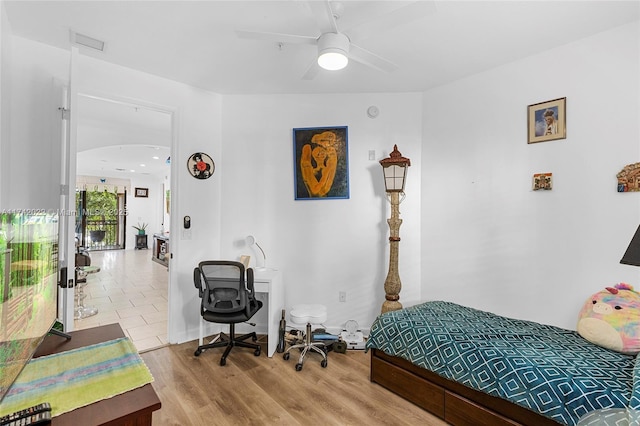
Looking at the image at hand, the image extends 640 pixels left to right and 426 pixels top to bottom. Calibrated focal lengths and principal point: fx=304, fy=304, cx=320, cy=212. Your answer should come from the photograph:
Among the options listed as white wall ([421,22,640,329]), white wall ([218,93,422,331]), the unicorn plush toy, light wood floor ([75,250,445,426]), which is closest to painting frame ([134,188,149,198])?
light wood floor ([75,250,445,426])

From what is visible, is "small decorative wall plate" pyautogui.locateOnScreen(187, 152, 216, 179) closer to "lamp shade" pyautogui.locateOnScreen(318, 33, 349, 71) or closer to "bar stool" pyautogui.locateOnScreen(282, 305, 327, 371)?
"bar stool" pyautogui.locateOnScreen(282, 305, 327, 371)

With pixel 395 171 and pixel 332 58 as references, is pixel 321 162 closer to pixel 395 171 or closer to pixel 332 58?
pixel 395 171

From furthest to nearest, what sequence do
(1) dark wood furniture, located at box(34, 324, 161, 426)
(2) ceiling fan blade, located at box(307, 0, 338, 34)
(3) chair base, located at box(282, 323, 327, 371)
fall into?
1. (3) chair base, located at box(282, 323, 327, 371)
2. (2) ceiling fan blade, located at box(307, 0, 338, 34)
3. (1) dark wood furniture, located at box(34, 324, 161, 426)

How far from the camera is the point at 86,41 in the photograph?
236 cm

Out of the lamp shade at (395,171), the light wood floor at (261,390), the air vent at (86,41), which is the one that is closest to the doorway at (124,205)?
the air vent at (86,41)

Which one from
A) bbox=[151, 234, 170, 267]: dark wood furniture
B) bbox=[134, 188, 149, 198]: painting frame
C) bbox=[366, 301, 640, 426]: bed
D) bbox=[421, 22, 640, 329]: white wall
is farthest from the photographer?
bbox=[134, 188, 149, 198]: painting frame

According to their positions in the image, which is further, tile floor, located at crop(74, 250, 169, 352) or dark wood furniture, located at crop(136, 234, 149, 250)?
dark wood furniture, located at crop(136, 234, 149, 250)

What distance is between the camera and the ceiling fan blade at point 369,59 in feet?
6.31

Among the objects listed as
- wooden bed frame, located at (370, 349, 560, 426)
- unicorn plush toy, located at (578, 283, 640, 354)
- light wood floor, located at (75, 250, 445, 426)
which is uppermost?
unicorn plush toy, located at (578, 283, 640, 354)

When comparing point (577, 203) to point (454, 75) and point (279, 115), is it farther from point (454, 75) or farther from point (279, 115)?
point (279, 115)

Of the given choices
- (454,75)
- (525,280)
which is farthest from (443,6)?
(525,280)

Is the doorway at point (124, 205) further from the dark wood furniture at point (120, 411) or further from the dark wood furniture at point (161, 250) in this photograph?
the dark wood furniture at point (120, 411)

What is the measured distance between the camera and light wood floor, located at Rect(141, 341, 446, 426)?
6.56ft

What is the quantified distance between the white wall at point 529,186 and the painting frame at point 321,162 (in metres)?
0.89
